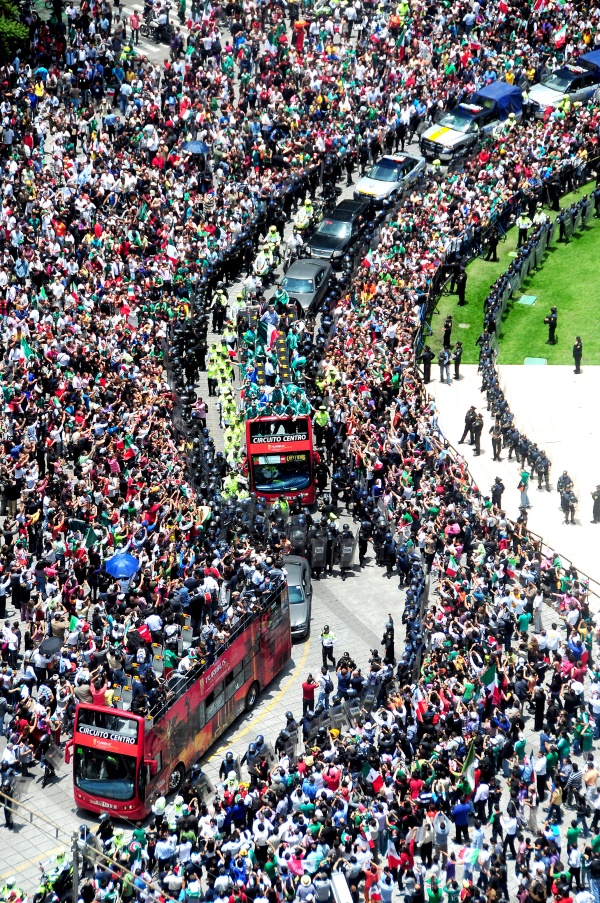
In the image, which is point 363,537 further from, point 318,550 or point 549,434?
point 549,434

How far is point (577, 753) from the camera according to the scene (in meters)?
34.5

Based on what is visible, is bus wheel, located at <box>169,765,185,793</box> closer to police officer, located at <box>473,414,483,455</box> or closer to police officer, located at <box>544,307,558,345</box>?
police officer, located at <box>473,414,483,455</box>

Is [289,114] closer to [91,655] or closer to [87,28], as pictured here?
[87,28]

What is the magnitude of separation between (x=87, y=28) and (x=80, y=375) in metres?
22.6

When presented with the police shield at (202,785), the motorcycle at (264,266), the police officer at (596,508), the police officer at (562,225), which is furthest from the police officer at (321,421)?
the police officer at (562,225)

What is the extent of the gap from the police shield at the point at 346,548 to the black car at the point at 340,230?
16.0m

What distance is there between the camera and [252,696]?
37.6m

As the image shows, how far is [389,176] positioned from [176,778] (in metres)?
32.1

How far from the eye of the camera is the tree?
60.5 m

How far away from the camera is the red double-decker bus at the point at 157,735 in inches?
1293

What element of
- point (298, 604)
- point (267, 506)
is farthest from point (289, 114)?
point (298, 604)

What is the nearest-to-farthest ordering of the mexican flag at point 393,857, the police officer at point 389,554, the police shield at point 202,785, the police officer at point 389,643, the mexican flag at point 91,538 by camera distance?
the mexican flag at point 393,857
the police shield at point 202,785
the police officer at point 389,643
the mexican flag at point 91,538
the police officer at point 389,554

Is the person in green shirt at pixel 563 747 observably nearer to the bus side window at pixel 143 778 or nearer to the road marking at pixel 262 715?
the road marking at pixel 262 715

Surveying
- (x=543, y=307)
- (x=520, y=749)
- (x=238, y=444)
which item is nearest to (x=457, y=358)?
(x=543, y=307)
